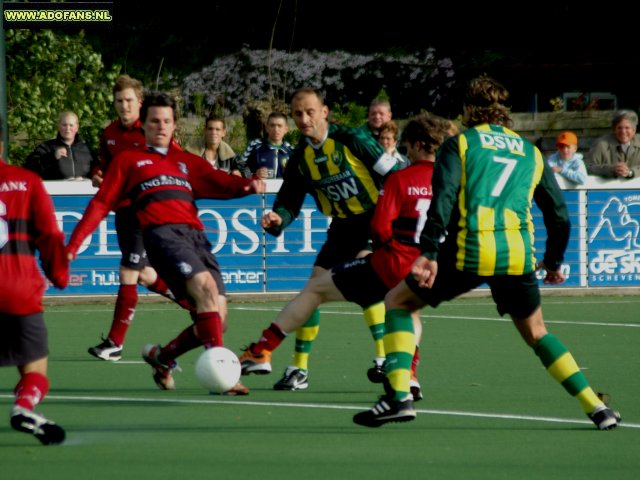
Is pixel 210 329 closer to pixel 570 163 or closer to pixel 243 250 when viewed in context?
pixel 243 250

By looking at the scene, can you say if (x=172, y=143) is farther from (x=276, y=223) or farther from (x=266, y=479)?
(x=266, y=479)

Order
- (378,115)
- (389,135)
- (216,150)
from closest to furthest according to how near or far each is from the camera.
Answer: (389,135) < (378,115) < (216,150)

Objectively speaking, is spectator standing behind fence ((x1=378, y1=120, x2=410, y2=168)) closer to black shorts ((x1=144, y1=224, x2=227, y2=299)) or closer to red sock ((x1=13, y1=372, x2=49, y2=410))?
black shorts ((x1=144, y1=224, x2=227, y2=299))

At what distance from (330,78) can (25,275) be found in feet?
82.8

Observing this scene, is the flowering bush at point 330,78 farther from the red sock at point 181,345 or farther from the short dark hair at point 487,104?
the short dark hair at point 487,104

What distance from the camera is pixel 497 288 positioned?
25.6 feet

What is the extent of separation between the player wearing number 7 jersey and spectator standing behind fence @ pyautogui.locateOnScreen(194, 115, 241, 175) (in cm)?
797

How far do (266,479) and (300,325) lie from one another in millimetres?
3034

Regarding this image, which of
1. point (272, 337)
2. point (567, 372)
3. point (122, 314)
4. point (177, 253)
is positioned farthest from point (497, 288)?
point (122, 314)

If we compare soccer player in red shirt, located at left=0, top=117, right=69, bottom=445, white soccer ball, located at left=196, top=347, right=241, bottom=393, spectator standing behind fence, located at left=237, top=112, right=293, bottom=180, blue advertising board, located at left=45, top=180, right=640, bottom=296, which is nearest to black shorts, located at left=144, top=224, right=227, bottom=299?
white soccer ball, located at left=196, top=347, right=241, bottom=393

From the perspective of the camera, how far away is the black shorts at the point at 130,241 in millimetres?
11805

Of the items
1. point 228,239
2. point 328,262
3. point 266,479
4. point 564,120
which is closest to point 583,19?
point 564,120

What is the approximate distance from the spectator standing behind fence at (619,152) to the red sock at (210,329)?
861cm

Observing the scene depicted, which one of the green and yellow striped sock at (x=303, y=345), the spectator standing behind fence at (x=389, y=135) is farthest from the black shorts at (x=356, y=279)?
the spectator standing behind fence at (x=389, y=135)
